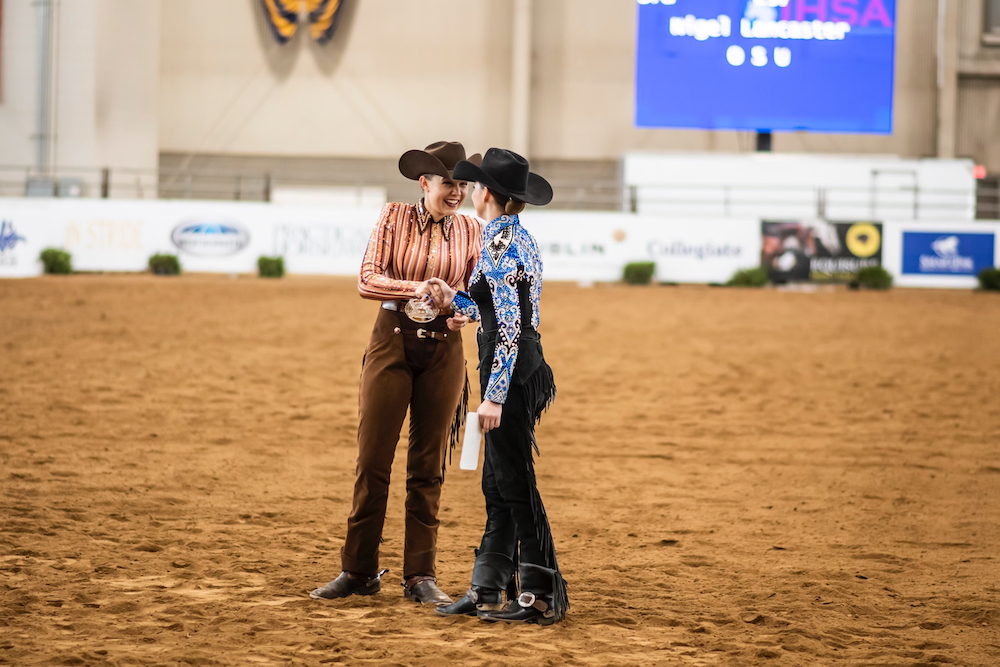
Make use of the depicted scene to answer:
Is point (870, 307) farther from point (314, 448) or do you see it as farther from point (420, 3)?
point (420, 3)

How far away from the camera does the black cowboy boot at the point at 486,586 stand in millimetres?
4125

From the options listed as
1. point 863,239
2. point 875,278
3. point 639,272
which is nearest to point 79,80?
point 639,272

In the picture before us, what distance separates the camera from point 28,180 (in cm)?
2516

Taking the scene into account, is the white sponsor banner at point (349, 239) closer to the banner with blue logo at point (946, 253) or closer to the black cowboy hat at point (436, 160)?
the banner with blue logo at point (946, 253)

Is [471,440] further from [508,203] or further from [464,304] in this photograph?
[508,203]

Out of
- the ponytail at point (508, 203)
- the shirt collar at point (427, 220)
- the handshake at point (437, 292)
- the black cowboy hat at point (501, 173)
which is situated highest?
the black cowboy hat at point (501, 173)

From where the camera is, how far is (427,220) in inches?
172

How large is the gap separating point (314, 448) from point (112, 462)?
1688 mm

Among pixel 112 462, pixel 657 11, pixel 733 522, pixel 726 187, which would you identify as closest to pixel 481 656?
pixel 733 522

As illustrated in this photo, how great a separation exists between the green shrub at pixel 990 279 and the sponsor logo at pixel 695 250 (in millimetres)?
5144

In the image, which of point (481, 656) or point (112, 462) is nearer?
point (481, 656)

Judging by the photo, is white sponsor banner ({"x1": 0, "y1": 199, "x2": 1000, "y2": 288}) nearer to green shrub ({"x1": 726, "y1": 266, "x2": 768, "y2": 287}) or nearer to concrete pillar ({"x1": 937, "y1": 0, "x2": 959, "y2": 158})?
green shrub ({"x1": 726, "y1": 266, "x2": 768, "y2": 287})

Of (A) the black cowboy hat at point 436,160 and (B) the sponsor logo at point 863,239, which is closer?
(A) the black cowboy hat at point 436,160

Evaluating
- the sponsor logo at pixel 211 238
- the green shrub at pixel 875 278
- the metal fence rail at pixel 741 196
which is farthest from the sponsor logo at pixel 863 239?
the sponsor logo at pixel 211 238
